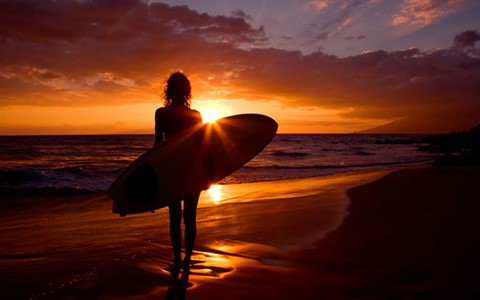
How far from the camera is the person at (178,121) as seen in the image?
Answer: 380cm

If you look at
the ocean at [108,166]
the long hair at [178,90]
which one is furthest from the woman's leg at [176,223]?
the ocean at [108,166]

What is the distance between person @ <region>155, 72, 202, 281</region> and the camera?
380cm

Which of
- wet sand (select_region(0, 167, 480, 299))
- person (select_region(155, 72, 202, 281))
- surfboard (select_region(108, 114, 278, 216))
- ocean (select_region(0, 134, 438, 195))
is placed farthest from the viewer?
ocean (select_region(0, 134, 438, 195))

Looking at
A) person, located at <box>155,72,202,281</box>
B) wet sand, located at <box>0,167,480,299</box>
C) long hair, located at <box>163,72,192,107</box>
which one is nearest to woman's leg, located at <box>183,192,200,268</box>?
person, located at <box>155,72,202,281</box>

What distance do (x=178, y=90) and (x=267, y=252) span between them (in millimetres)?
2166

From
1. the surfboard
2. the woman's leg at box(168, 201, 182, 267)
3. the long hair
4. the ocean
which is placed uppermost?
the long hair

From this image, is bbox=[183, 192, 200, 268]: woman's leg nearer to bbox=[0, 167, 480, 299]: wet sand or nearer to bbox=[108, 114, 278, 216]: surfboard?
bbox=[108, 114, 278, 216]: surfboard

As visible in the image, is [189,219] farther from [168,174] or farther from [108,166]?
[108,166]

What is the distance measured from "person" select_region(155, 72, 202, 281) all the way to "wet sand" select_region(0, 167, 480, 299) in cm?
38

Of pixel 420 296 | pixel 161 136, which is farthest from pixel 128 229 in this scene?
pixel 420 296

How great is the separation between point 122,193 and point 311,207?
4472 mm

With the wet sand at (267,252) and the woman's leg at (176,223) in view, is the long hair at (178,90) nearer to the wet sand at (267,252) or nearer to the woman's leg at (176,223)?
the woman's leg at (176,223)

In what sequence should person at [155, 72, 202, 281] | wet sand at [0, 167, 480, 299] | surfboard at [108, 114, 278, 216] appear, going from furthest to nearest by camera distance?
surfboard at [108, 114, 278, 216], person at [155, 72, 202, 281], wet sand at [0, 167, 480, 299]

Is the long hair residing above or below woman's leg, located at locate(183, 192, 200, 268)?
above
